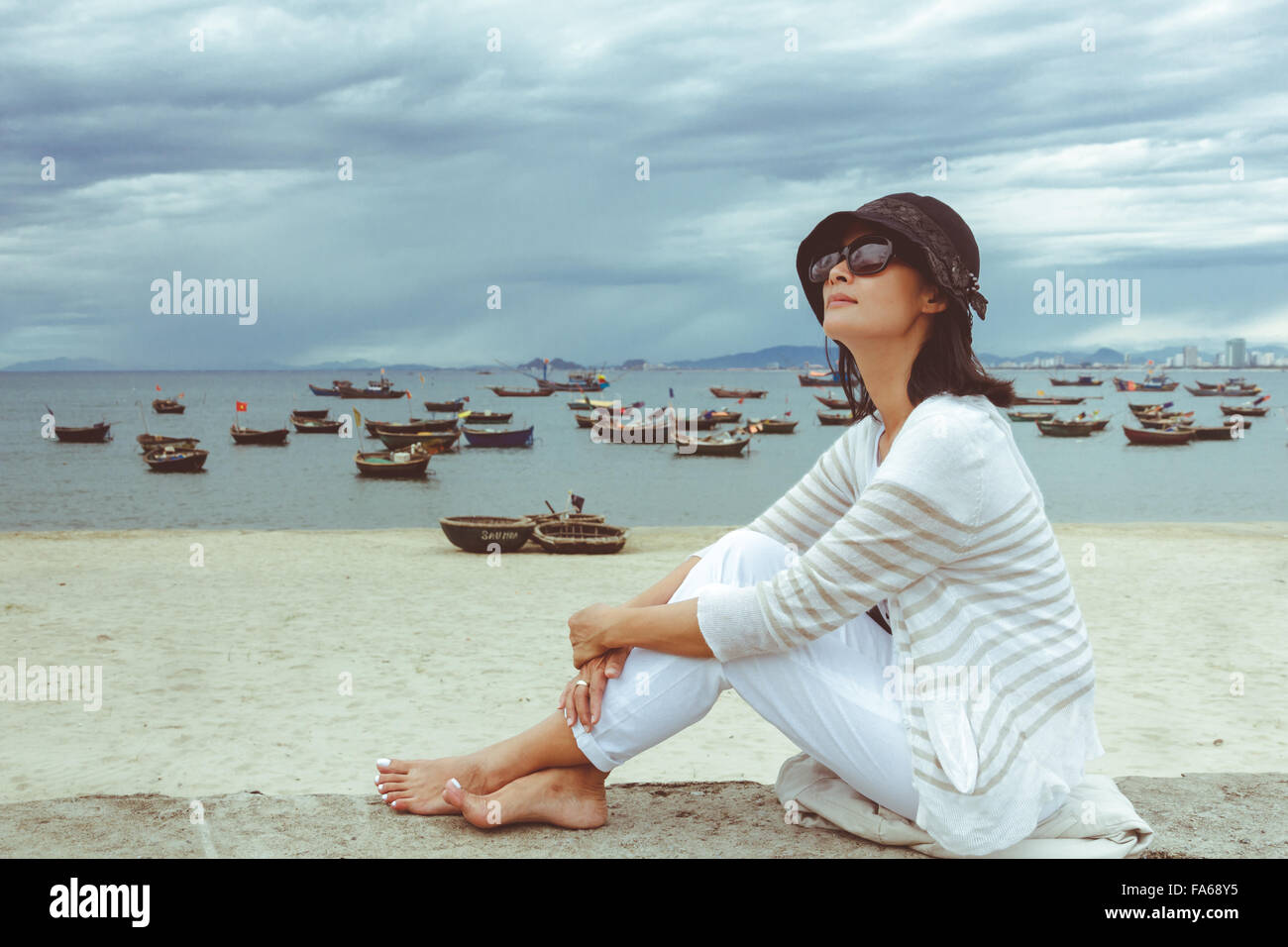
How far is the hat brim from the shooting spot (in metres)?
2.08

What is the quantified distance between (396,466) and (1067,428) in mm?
40916

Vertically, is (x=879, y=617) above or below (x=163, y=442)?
below

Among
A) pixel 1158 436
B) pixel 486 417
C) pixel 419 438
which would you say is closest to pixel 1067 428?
pixel 1158 436

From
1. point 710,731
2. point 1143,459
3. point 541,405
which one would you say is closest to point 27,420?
point 541,405

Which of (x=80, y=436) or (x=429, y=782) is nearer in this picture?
(x=429, y=782)

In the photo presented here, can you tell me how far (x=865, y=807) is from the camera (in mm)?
2242

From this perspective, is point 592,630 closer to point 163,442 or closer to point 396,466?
point 396,466

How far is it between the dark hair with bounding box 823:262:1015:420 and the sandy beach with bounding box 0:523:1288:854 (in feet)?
4.12

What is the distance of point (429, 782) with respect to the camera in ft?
8.35

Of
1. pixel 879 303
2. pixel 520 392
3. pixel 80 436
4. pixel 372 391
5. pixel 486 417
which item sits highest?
pixel 372 391

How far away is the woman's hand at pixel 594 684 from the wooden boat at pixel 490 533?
50.1ft

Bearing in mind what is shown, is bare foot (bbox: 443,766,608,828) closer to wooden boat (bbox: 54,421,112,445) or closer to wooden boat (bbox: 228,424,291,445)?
wooden boat (bbox: 228,424,291,445)

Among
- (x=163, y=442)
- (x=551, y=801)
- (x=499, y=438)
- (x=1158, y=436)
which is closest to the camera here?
(x=551, y=801)
